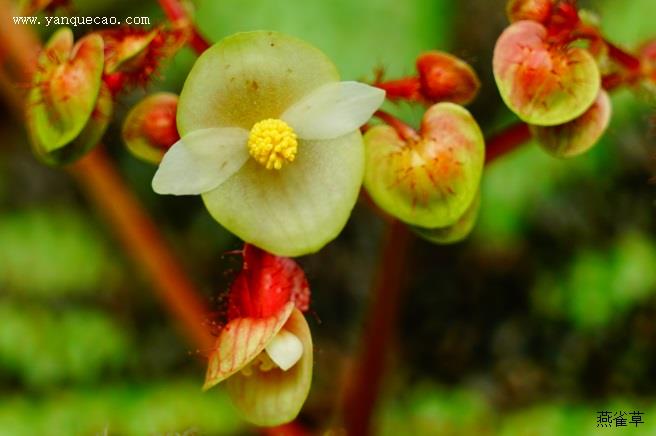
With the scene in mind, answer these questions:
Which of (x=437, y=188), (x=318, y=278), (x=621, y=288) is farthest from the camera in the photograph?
(x=318, y=278)

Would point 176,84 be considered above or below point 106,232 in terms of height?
above

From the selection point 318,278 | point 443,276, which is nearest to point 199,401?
point 318,278

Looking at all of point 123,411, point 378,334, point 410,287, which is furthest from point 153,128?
point 410,287

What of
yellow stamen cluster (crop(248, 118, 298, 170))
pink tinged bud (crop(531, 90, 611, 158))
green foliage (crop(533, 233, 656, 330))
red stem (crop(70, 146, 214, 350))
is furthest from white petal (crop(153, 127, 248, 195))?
green foliage (crop(533, 233, 656, 330))

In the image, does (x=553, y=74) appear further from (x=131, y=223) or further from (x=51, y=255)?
(x=51, y=255)

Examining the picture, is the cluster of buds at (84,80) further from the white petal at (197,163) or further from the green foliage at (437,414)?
the green foliage at (437,414)

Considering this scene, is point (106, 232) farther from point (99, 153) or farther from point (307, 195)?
point (307, 195)

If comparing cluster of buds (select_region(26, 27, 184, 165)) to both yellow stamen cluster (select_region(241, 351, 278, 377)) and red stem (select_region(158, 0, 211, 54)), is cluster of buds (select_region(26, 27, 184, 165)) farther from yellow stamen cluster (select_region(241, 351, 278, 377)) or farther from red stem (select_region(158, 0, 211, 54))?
yellow stamen cluster (select_region(241, 351, 278, 377))
